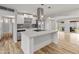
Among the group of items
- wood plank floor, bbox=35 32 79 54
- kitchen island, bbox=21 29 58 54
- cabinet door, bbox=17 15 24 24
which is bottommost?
wood plank floor, bbox=35 32 79 54

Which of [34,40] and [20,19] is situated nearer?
[20,19]

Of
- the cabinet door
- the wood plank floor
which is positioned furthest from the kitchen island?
the cabinet door

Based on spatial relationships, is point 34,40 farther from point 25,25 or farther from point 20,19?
point 20,19

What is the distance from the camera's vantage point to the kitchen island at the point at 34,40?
2.68 metres

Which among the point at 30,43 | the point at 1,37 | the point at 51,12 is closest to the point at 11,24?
the point at 1,37

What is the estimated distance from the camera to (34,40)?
137 inches

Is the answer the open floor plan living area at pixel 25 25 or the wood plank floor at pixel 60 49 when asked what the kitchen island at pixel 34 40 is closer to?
the open floor plan living area at pixel 25 25

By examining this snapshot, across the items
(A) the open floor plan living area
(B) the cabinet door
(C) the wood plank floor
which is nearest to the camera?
(A) the open floor plan living area

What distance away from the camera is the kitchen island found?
106 inches

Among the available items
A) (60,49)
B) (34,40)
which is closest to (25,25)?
(34,40)

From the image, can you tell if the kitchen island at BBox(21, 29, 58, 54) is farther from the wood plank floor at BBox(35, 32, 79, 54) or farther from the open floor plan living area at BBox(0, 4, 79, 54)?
the wood plank floor at BBox(35, 32, 79, 54)

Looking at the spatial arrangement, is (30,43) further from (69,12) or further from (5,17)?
(69,12)

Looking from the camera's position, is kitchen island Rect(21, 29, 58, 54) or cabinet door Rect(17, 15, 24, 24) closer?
kitchen island Rect(21, 29, 58, 54)

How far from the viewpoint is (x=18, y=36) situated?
140 inches
